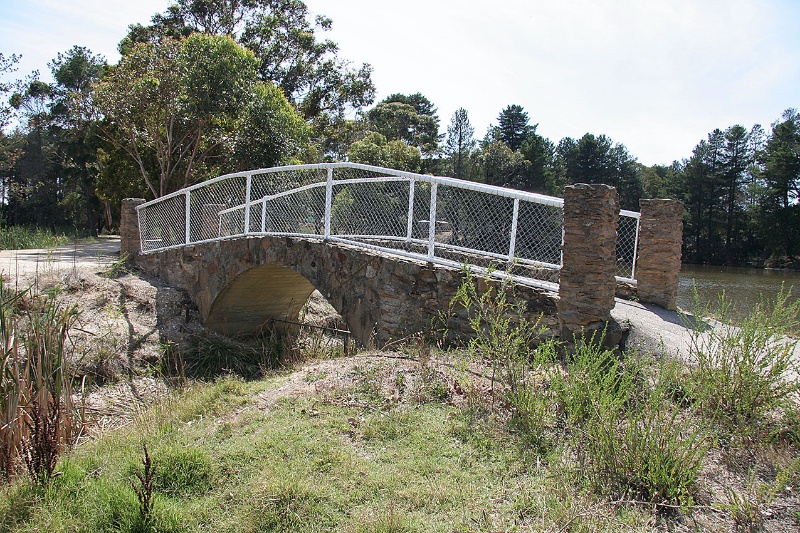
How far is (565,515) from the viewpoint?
2637 millimetres

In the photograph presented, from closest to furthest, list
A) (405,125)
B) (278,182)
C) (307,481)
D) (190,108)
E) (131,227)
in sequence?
1. (307,481)
2. (278,182)
3. (131,227)
4. (190,108)
5. (405,125)

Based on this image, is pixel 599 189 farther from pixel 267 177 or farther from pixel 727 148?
pixel 727 148

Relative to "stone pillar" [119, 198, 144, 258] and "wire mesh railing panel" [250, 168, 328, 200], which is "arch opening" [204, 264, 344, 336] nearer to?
"wire mesh railing panel" [250, 168, 328, 200]

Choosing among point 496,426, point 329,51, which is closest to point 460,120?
point 329,51

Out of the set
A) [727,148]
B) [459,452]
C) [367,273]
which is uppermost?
[727,148]

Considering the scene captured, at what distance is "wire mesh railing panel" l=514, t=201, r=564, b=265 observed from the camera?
6039 mm

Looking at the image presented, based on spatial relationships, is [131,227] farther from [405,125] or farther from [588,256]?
[405,125]

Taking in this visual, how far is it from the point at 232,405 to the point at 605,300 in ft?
10.8

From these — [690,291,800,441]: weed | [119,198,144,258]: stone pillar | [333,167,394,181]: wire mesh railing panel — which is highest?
[333,167,394,181]: wire mesh railing panel

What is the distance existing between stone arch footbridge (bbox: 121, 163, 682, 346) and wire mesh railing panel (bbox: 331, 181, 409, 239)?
17 millimetres

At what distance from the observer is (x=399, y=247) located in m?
7.56

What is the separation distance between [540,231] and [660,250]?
133 centimetres

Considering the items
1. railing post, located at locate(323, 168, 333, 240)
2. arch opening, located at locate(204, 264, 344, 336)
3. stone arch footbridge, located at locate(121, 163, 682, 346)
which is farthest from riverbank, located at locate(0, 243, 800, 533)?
arch opening, located at locate(204, 264, 344, 336)

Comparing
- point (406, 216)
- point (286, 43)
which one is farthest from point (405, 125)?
point (406, 216)
